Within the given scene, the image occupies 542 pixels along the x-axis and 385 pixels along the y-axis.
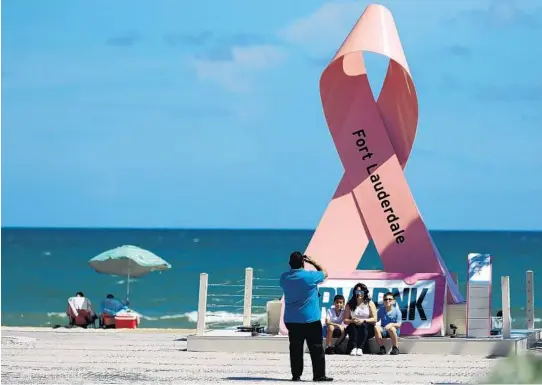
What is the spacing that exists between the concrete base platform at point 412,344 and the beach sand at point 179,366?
0.74ft

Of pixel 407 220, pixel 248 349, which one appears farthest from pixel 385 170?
pixel 248 349

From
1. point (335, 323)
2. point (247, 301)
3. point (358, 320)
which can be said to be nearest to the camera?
point (358, 320)

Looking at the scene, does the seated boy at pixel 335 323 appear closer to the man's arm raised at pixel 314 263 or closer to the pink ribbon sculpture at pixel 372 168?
the pink ribbon sculpture at pixel 372 168

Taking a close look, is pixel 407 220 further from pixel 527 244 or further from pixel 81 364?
pixel 527 244

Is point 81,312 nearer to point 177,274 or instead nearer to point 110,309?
point 110,309

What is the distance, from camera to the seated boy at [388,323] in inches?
669

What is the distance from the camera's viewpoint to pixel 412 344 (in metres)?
17.2

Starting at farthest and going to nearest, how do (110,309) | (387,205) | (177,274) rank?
(177,274) < (110,309) < (387,205)

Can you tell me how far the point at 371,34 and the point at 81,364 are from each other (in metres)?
6.63

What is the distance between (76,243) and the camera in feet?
367

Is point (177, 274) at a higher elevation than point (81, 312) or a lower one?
higher

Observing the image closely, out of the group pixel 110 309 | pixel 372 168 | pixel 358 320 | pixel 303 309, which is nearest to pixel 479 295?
pixel 358 320

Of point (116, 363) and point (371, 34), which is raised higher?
point (371, 34)

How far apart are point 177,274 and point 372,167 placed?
5378 centimetres
